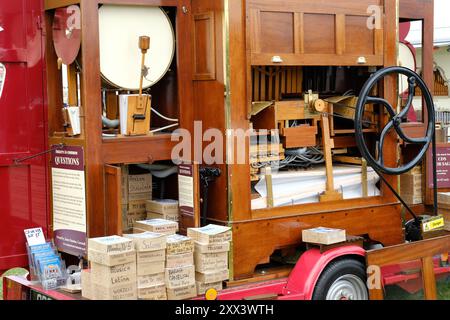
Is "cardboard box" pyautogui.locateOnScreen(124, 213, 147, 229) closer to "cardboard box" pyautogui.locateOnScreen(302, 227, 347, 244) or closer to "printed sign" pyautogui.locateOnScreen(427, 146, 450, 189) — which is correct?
→ "cardboard box" pyautogui.locateOnScreen(302, 227, 347, 244)

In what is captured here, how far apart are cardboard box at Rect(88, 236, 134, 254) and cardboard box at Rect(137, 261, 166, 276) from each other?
14cm

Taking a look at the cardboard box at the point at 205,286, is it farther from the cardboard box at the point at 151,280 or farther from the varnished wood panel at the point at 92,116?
the varnished wood panel at the point at 92,116

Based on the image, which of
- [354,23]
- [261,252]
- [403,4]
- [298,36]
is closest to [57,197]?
[261,252]

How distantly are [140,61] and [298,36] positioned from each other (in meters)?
1.18

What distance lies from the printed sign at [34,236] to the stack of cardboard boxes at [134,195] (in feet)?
1.93

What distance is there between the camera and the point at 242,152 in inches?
210

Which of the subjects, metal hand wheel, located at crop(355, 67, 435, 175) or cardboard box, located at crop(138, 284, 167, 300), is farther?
metal hand wheel, located at crop(355, 67, 435, 175)

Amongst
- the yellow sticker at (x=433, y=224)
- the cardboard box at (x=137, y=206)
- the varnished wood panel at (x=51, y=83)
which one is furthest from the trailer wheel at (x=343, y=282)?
the varnished wood panel at (x=51, y=83)

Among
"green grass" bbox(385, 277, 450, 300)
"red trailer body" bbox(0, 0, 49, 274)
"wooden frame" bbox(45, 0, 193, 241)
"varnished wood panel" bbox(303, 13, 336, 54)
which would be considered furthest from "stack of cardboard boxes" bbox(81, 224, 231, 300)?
"green grass" bbox(385, 277, 450, 300)

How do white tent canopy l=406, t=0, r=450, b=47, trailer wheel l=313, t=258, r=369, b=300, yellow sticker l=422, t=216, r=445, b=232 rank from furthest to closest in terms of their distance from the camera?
white tent canopy l=406, t=0, r=450, b=47 → yellow sticker l=422, t=216, r=445, b=232 → trailer wheel l=313, t=258, r=369, b=300

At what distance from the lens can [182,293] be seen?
4.77 m

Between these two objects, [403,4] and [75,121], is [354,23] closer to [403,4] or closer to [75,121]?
[403,4]

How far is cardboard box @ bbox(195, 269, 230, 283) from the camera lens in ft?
16.1

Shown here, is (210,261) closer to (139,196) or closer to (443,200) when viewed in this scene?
(139,196)
